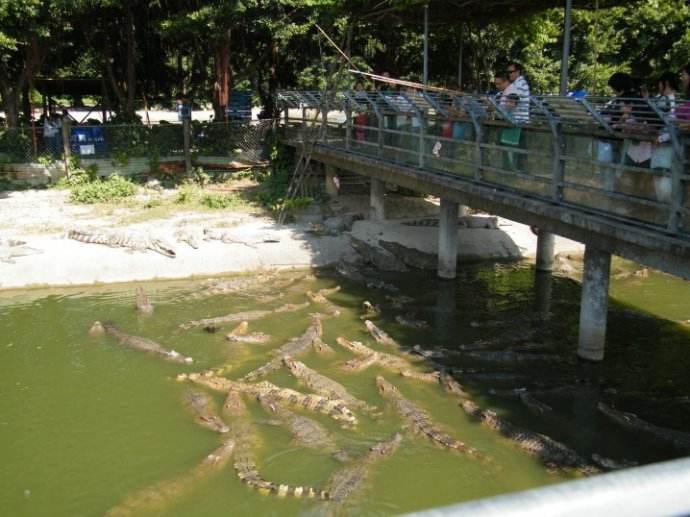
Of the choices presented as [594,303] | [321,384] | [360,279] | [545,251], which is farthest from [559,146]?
[360,279]

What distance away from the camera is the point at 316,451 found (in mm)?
8258

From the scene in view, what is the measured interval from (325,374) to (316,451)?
2.33m

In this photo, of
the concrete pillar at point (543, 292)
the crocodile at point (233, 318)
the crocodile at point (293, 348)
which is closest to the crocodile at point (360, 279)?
the crocodile at point (233, 318)

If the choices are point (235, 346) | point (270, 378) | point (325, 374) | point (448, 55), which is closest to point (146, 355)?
point (235, 346)

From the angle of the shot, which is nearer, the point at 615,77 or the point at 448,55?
the point at 615,77

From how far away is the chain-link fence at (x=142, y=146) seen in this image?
2128 cm

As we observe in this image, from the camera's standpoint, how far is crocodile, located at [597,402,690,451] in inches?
322

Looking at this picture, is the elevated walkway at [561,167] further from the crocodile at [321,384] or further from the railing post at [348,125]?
the crocodile at [321,384]

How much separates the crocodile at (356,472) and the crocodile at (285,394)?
2.36 ft

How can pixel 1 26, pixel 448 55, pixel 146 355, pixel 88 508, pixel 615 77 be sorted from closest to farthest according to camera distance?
pixel 88 508 → pixel 615 77 → pixel 146 355 → pixel 1 26 → pixel 448 55

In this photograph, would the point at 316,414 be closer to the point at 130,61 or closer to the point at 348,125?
the point at 348,125

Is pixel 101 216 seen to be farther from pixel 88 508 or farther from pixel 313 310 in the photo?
pixel 88 508

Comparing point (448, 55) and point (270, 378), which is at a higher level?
point (448, 55)

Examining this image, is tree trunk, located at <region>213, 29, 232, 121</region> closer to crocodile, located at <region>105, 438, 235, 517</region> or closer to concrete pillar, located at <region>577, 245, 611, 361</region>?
concrete pillar, located at <region>577, 245, 611, 361</region>
